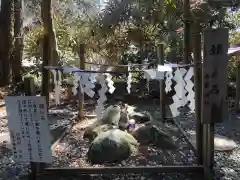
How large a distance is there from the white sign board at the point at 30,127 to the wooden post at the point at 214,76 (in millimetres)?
1375

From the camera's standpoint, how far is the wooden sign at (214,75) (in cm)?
290

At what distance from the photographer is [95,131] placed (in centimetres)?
444

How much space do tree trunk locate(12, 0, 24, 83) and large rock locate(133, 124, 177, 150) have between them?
508cm

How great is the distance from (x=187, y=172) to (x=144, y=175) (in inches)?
16.3

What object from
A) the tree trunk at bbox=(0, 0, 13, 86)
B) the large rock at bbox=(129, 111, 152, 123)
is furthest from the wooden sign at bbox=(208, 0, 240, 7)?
the tree trunk at bbox=(0, 0, 13, 86)

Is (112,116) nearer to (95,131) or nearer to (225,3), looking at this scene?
(95,131)

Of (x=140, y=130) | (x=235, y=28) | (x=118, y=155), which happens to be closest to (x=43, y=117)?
(x=118, y=155)

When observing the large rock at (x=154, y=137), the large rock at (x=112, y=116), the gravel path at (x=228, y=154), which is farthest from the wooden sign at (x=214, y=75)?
the large rock at (x=112, y=116)

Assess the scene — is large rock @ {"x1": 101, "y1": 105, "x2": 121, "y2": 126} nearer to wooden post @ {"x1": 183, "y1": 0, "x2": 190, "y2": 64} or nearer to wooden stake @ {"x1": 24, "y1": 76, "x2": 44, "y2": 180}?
wooden post @ {"x1": 183, "y1": 0, "x2": 190, "y2": 64}

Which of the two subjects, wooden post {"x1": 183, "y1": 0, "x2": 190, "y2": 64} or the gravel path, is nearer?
the gravel path

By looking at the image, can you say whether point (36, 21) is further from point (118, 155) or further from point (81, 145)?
point (118, 155)

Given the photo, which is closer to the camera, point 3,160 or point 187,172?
point 187,172

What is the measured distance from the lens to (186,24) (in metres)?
5.93

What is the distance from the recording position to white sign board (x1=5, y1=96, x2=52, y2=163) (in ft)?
9.53
